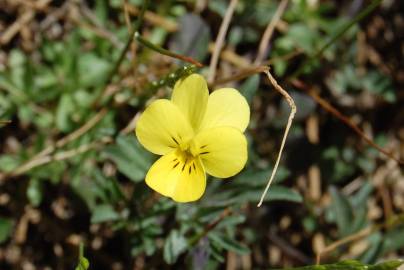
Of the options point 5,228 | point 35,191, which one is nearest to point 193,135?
point 35,191

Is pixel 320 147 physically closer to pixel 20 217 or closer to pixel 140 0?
pixel 140 0

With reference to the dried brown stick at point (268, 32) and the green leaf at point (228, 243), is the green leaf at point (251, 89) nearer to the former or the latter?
the green leaf at point (228, 243)

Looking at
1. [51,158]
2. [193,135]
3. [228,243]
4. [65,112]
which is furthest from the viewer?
[65,112]

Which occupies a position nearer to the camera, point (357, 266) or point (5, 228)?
point (357, 266)

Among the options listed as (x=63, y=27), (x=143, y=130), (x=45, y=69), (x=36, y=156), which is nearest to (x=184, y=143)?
(x=143, y=130)

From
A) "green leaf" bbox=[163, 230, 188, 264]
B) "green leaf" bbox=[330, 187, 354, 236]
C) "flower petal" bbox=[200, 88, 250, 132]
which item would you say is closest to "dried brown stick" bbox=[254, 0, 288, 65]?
"green leaf" bbox=[330, 187, 354, 236]

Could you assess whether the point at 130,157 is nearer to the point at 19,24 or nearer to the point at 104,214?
the point at 104,214

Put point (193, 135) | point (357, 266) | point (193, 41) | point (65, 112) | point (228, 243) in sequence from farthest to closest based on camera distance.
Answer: point (193, 41) → point (65, 112) → point (228, 243) → point (193, 135) → point (357, 266)
